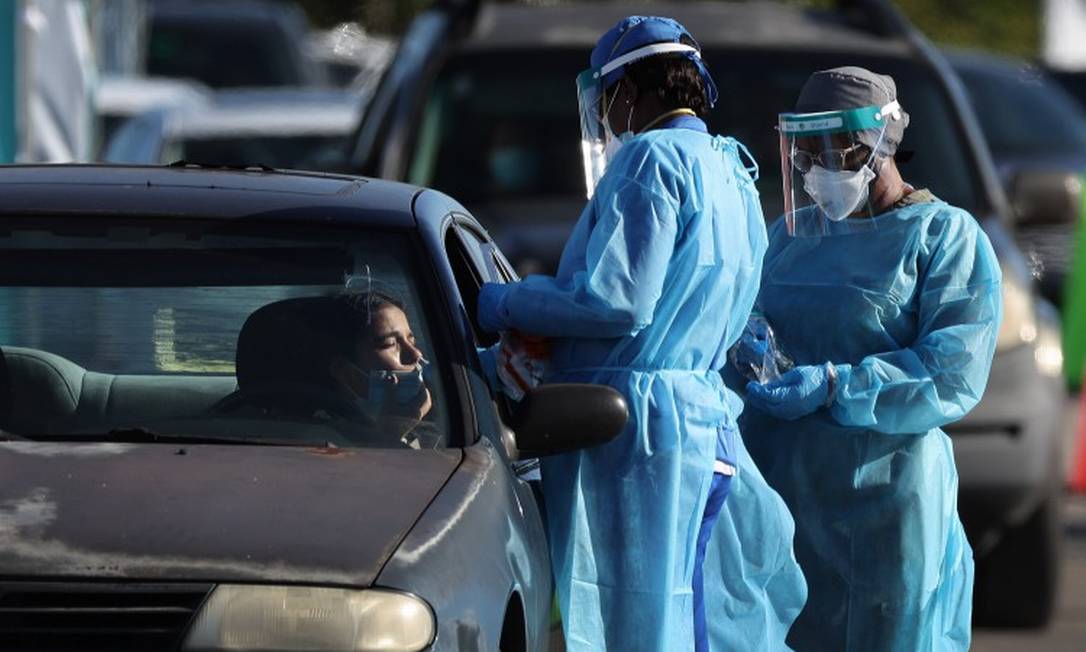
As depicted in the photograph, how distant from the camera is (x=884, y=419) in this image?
5.39 meters

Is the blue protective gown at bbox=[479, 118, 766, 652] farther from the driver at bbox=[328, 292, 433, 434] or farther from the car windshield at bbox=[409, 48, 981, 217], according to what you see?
the car windshield at bbox=[409, 48, 981, 217]

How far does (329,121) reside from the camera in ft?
51.3

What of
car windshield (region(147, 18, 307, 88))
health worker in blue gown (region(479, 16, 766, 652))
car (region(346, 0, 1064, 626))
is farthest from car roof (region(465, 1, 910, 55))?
car windshield (region(147, 18, 307, 88))

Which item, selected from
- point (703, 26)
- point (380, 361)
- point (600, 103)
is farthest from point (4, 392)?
point (703, 26)

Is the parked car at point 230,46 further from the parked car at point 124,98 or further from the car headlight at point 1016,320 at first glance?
the car headlight at point 1016,320

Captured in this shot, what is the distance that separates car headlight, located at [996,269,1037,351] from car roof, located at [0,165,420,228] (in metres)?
3.48

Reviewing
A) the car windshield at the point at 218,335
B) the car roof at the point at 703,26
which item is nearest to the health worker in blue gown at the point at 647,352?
the car windshield at the point at 218,335

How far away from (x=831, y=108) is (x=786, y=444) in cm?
70

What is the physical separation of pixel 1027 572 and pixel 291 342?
4475mm

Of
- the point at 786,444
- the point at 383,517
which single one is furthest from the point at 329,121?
the point at 383,517

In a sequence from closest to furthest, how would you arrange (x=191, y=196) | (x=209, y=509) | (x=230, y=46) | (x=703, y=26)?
(x=209, y=509) < (x=191, y=196) < (x=703, y=26) < (x=230, y=46)

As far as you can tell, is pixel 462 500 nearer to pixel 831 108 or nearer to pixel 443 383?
pixel 443 383

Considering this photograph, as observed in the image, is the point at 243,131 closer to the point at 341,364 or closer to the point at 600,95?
the point at 600,95

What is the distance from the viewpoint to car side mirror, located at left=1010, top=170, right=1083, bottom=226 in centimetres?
984
